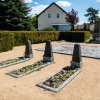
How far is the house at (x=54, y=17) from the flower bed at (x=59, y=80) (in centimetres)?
3071

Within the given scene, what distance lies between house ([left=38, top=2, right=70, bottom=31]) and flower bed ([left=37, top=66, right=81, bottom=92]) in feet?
101

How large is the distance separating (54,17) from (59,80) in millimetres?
32804

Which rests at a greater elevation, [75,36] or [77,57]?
[75,36]

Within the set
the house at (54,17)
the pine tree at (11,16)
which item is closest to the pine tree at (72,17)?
the house at (54,17)

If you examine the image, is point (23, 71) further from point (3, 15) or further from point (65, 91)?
point (3, 15)

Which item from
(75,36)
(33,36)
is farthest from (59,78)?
(75,36)

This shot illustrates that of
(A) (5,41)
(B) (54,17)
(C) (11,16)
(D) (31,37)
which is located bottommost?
(A) (5,41)

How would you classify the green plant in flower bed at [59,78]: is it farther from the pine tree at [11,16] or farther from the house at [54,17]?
the house at [54,17]

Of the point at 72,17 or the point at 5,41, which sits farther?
the point at 72,17

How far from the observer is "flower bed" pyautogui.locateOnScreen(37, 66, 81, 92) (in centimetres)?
513

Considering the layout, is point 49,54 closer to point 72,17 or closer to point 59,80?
point 59,80

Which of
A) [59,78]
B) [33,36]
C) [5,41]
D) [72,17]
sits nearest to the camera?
[59,78]

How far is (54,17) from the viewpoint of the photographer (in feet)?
122

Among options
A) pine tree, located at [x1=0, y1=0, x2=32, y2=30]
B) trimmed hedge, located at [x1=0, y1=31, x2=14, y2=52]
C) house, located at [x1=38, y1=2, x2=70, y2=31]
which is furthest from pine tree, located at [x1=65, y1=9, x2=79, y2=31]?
trimmed hedge, located at [x1=0, y1=31, x2=14, y2=52]
